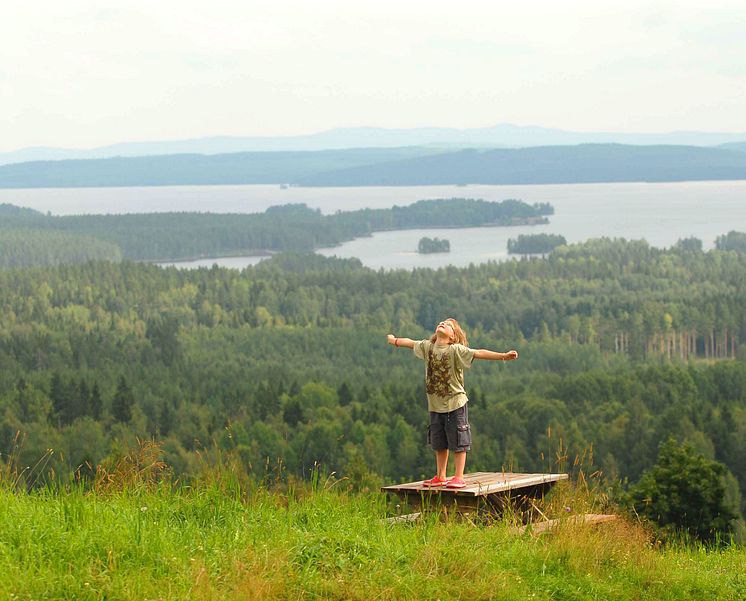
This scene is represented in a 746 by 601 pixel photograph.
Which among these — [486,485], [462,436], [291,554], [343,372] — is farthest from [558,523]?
[343,372]

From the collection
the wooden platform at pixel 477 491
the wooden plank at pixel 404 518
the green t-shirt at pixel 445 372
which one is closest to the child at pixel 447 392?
the green t-shirt at pixel 445 372

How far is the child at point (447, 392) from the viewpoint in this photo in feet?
41.9

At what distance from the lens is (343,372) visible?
130 m

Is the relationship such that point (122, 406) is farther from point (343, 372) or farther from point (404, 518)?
point (404, 518)

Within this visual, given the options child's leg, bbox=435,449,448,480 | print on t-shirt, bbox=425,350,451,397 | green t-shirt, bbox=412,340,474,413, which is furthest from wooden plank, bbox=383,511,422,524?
print on t-shirt, bbox=425,350,451,397

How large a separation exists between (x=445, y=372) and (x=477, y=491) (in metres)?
1.31

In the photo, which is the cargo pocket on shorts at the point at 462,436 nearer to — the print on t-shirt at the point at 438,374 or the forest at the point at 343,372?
the print on t-shirt at the point at 438,374

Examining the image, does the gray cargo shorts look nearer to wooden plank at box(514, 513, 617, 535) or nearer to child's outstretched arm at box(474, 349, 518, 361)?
child's outstretched arm at box(474, 349, 518, 361)

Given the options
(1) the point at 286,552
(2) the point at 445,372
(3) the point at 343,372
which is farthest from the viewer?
(3) the point at 343,372

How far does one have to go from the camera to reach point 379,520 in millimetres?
11641

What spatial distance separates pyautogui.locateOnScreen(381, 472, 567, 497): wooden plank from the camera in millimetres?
12316

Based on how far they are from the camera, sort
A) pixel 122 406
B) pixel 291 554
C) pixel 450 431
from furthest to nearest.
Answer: pixel 122 406
pixel 450 431
pixel 291 554

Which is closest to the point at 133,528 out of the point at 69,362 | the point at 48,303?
the point at 69,362

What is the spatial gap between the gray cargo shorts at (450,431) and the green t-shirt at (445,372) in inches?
3.8
